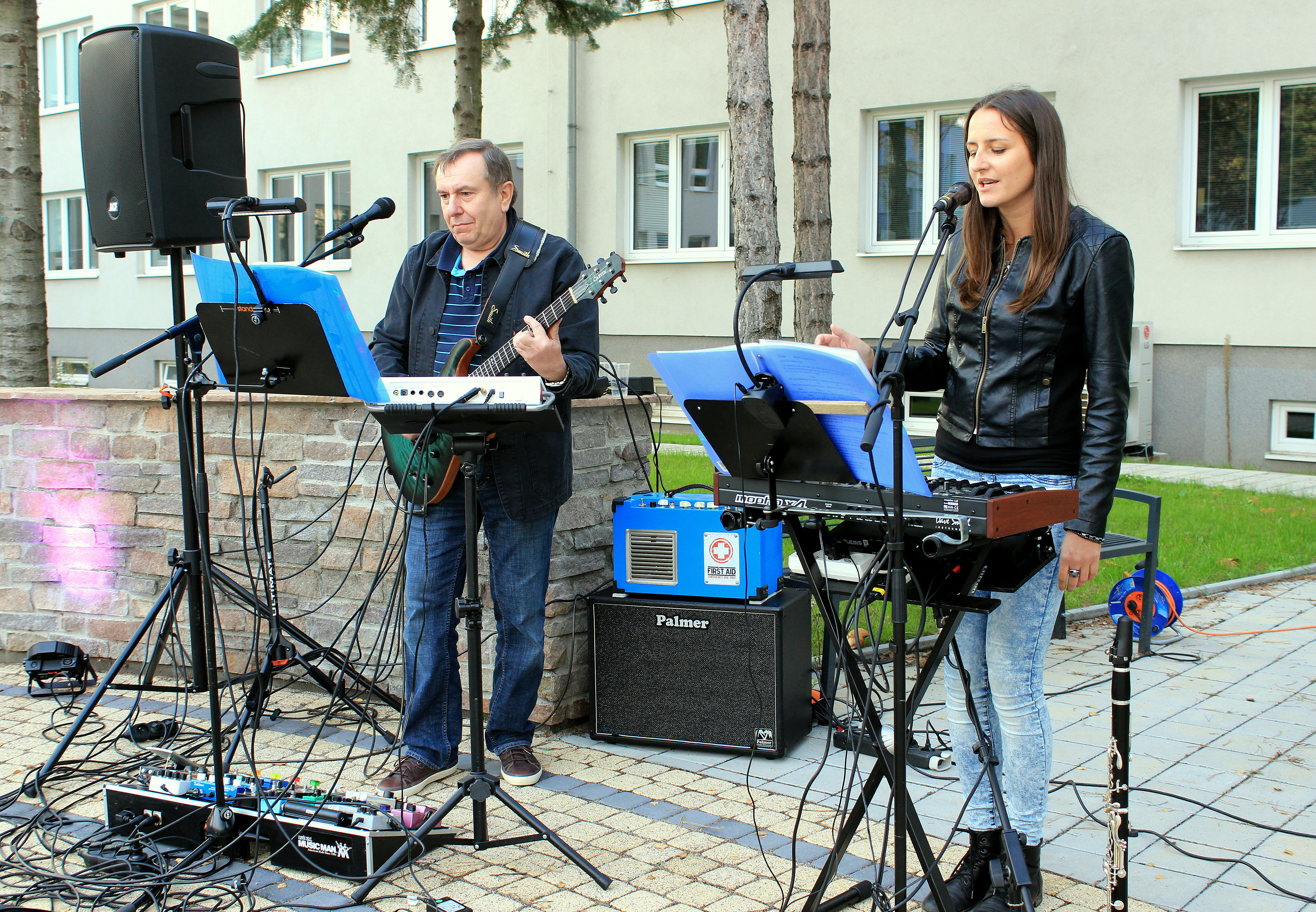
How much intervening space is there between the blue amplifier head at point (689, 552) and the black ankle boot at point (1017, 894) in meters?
1.41

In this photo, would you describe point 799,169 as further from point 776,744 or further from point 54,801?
point 54,801

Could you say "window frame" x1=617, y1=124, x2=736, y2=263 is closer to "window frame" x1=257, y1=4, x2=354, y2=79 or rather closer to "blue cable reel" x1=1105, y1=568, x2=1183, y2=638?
"window frame" x1=257, y1=4, x2=354, y2=79

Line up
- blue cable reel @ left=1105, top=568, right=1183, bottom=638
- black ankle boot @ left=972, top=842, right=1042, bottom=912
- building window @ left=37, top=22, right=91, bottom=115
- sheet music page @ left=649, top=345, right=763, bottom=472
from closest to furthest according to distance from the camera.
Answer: sheet music page @ left=649, top=345, right=763, bottom=472, black ankle boot @ left=972, top=842, right=1042, bottom=912, blue cable reel @ left=1105, top=568, right=1183, bottom=638, building window @ left=37, top=22, right=91, bottom=115

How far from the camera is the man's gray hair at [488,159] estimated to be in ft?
12.0

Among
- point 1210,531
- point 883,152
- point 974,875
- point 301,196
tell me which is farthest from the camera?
point 301,196

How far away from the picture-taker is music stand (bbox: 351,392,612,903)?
302 centimetres

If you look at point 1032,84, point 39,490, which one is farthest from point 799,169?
point 1032,84

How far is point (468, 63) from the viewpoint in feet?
29.7

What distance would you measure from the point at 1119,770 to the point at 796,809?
4.15 feet

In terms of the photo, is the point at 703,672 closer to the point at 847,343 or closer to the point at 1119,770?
the point at 847,343

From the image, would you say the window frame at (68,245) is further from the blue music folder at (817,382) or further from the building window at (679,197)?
the blue music folder at (817,382)

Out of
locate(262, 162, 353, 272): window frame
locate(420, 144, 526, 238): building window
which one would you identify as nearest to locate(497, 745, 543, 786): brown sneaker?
locate(420, 144, 526, 238): building window

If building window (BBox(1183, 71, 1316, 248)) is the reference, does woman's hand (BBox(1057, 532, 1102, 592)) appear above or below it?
below

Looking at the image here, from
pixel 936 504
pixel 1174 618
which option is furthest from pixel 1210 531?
pixel 936 504
